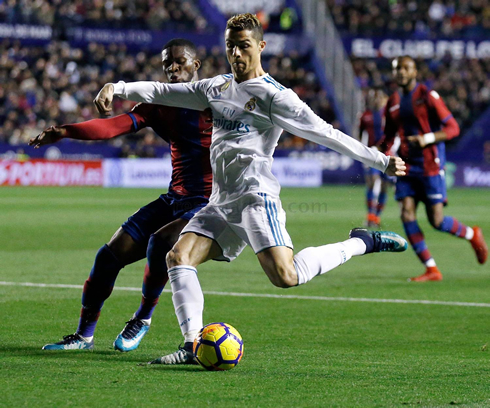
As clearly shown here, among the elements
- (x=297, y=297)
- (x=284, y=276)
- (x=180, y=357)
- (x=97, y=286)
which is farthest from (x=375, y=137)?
(x=180, y=357)

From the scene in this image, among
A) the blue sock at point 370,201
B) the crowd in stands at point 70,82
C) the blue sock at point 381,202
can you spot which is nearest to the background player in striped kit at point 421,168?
the blue sock at point 381,202

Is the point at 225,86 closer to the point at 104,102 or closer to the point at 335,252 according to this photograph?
the point at 104,102

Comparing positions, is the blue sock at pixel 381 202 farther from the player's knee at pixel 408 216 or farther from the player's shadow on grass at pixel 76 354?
the player's shadow on grass at pixel 76 354

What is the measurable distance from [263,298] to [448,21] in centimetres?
3409

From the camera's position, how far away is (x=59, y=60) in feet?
112

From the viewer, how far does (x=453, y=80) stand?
1492 inches

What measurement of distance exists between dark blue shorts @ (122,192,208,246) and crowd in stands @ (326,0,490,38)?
3415 cm

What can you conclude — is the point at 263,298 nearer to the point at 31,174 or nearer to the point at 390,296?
the point at 390,296

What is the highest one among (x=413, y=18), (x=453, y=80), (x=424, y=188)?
(x=424, y=188)

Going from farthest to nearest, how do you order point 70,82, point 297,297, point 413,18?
point 413,18
point 70,82
point 297,297

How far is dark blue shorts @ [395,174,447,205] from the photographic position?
33.5ft

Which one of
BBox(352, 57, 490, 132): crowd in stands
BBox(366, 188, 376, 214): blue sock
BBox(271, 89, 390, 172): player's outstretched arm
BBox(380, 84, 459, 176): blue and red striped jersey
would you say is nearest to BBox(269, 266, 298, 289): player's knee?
BBox(271, 89, 390, 172): player's outstretched arm

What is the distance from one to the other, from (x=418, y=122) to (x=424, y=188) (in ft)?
2.51

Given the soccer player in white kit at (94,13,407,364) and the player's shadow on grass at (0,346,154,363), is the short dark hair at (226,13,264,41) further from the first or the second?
the player's shadow on grass at (0,346,154,363)
